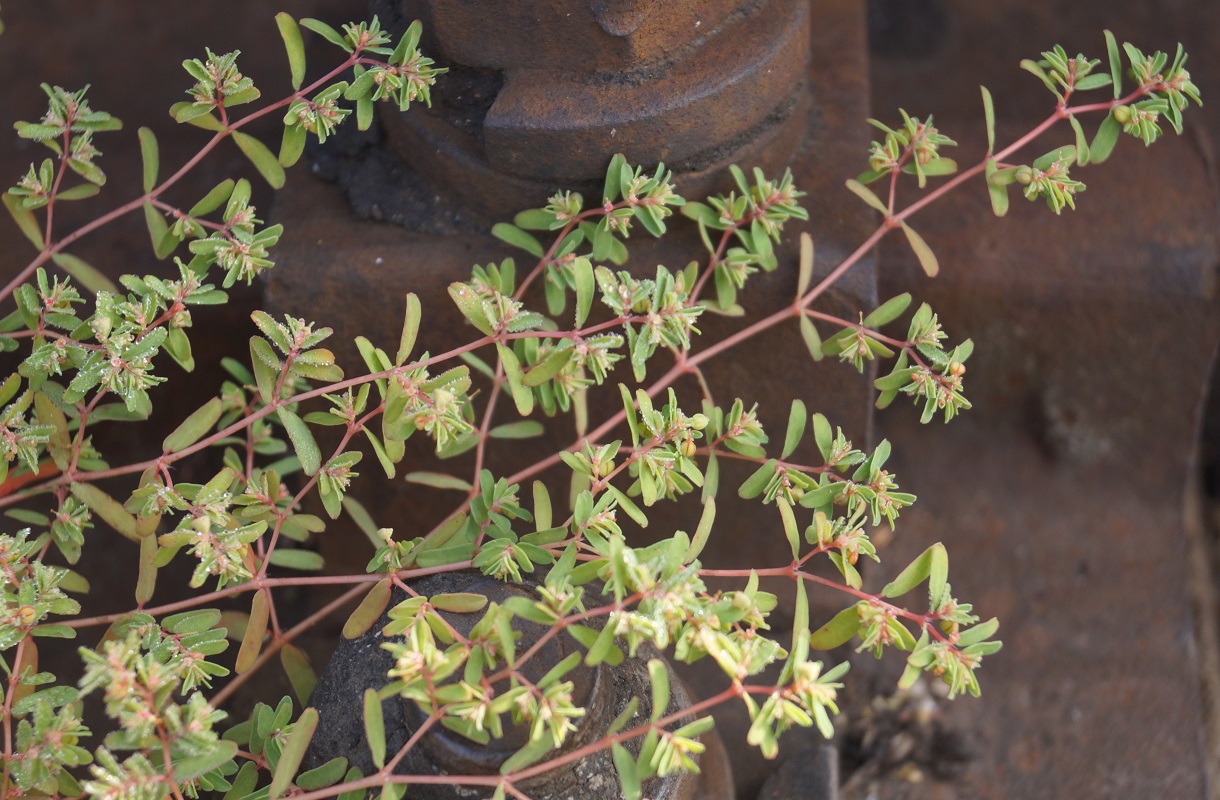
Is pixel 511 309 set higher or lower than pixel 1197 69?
higher

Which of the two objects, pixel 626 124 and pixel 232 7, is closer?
pixel 626 124

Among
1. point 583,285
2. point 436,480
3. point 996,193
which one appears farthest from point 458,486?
point 996,193

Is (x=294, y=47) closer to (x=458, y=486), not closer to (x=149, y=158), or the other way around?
(x=149, y=158)

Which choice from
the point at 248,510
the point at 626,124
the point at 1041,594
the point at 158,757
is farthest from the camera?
the point at 1041,594

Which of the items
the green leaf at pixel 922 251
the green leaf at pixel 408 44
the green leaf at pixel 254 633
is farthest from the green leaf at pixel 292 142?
the green leaf at pixel 922 251

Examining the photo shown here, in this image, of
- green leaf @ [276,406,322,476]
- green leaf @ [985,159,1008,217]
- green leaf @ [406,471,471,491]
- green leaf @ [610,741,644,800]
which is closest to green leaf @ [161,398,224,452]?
green leaf @ [276,406,322,476]

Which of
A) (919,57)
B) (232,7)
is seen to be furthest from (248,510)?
(919,57)

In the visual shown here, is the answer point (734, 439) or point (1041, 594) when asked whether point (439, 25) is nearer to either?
point (734, 439)

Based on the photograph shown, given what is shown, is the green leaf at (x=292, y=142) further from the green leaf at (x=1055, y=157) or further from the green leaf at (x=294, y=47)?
the green leaf at (x=1055, y=157)
